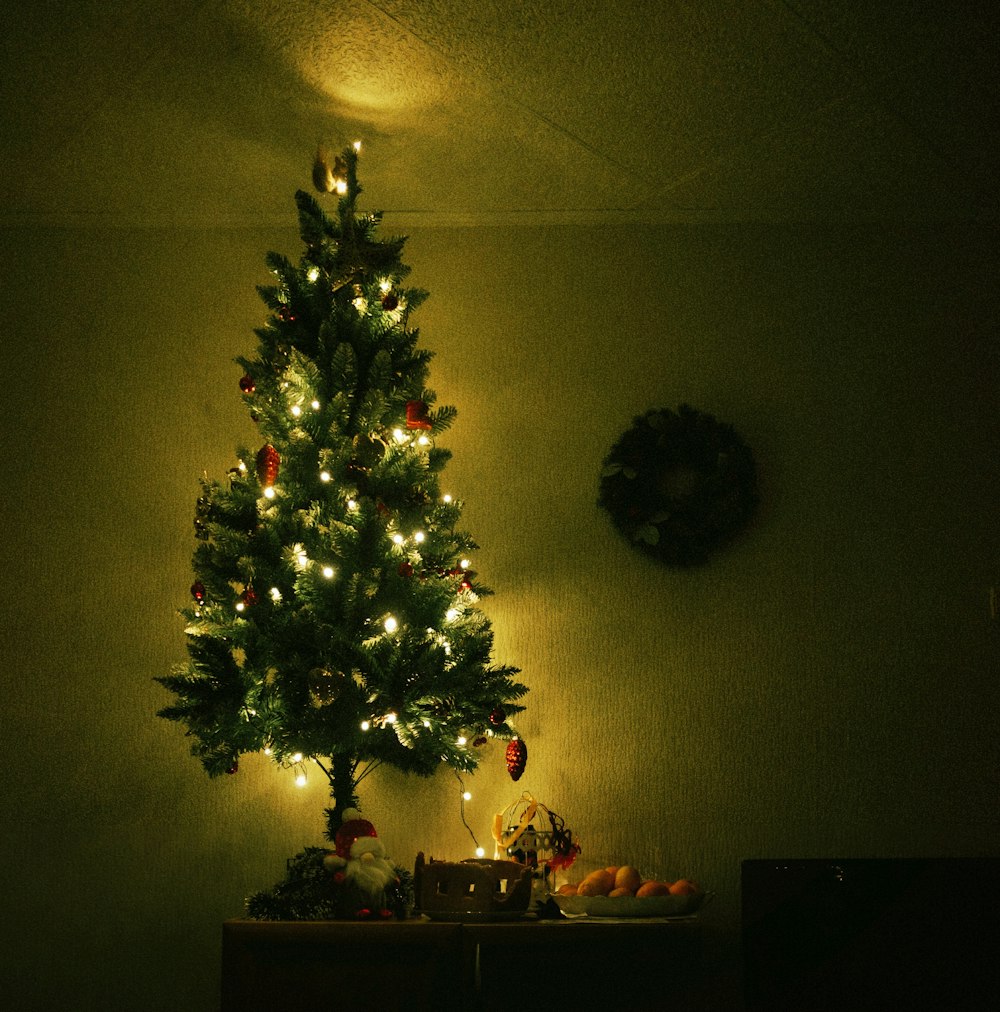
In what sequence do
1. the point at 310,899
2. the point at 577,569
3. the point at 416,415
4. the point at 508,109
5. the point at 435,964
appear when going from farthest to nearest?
the point at 577,569 → the point at 508,109 → the point at 416,415 → the point at 310,899 → the point at 435,964

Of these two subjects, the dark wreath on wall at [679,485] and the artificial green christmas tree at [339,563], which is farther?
the dark wreath on wall at [679,485]

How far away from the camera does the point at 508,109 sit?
9.80 feet

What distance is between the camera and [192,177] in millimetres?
3379

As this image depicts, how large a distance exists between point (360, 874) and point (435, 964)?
277mm

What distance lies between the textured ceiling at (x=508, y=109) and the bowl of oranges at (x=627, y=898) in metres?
2.14

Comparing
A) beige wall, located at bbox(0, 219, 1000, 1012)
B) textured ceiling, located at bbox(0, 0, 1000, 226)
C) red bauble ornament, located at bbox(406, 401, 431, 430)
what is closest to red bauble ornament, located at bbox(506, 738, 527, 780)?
beige wall, located at bbox(0, 219, 1000, 1012)

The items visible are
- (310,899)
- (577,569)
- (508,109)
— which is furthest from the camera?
(577,569)

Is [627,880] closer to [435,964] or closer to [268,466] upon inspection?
[435,964]

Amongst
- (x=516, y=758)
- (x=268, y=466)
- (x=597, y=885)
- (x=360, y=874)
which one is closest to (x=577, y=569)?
(x=516, y=758)

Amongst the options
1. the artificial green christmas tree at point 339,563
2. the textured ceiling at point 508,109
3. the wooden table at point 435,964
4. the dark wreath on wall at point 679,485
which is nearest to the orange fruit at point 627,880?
the wooden table at point 435,964

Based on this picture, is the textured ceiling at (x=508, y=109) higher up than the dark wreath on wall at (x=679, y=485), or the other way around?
the textured ceiling at (x=508, y=109)

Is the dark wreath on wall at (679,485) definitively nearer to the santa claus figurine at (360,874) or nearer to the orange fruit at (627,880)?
the orange fruit at (627,880)

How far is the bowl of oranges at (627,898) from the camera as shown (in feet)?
9.12

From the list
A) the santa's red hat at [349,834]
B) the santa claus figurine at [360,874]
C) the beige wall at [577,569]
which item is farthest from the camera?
the beige wall at [577,569]
